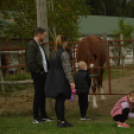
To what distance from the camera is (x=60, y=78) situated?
401cm

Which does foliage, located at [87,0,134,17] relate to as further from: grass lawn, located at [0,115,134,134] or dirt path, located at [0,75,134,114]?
grass lawn, located at [0,115,134,134]

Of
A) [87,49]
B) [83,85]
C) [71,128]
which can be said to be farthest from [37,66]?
[87,49]

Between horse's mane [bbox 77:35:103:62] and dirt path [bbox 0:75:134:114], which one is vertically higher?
horse's mane [bbox 77:35:103:62]

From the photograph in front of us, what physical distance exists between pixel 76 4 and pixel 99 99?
13.2ft

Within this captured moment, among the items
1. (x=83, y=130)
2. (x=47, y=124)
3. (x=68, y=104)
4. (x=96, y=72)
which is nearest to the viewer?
(x=83, y=130)

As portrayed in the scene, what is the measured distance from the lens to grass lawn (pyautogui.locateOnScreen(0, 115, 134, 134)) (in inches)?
150

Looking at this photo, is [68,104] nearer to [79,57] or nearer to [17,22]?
[79,57]

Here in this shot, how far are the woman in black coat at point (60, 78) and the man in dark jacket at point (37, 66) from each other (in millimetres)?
352

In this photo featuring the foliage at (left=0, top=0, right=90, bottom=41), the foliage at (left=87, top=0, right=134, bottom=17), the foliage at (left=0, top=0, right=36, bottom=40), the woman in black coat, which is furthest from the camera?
the foliage at (left=87, top=0, right=134, bottom=17)

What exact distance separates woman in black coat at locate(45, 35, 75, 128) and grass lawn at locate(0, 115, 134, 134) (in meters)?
0.23

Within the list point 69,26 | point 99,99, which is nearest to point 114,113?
point 99,99

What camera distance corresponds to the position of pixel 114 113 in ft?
13.1

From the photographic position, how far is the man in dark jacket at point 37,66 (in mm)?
4299

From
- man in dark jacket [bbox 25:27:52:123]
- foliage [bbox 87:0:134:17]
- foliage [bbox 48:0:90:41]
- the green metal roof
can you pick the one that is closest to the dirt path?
man in dark jacket [bbox 25:27:52:123]
